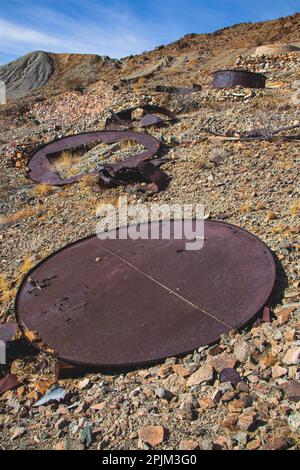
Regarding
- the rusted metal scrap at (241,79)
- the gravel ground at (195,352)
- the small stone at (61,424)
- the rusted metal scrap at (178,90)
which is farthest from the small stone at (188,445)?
the rusted metal scrap at (178,90)

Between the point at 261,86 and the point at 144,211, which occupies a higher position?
the point at 261,86

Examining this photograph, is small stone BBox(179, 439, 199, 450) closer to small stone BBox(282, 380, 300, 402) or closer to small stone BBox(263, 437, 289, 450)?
small stone BBox(263, 437, 289, 450)

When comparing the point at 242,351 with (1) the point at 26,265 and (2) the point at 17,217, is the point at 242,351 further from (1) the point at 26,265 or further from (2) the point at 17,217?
(2) the point at 17,217

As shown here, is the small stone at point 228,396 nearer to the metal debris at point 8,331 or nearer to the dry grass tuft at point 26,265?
the metal debris at point 8,331

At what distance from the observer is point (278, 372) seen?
7.08ft

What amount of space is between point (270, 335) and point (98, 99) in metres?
9.44

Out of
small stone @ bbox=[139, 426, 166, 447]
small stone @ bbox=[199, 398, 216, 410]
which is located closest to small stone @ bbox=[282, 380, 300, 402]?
small stone @ bbox=[199, 398, 216, 410]

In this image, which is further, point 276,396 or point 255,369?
point 255,369

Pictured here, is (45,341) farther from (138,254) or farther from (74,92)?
(74,92)

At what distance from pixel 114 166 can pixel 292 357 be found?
4030 millimetres

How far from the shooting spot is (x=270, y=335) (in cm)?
244

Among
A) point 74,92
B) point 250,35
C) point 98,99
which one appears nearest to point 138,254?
point 98,99

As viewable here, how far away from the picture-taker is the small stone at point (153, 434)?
76.7 inches

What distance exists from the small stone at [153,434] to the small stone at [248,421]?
35cm
